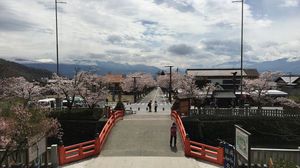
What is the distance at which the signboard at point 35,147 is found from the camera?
12930 mm

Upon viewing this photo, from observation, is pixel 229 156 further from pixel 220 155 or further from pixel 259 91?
pixel 259 91

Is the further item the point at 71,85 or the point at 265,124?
the point at 71,85

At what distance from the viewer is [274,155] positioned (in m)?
16.0

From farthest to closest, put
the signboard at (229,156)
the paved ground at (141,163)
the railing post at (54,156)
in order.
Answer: the paved ground at (141,163)
the railing post at (54,156)
the signboard at (229,156)

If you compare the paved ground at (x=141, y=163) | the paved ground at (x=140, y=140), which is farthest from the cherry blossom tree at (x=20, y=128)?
the paved ground at (x=140, y=140)

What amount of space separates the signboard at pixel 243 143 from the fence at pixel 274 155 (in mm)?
2849

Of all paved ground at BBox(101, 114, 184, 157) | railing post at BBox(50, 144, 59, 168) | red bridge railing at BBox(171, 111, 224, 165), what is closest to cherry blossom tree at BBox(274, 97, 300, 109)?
paved ground at BBox(101, 114, 184, 157)

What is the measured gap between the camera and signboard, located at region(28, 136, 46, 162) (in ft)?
42.4

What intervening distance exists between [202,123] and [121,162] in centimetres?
1830

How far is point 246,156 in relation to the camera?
12.5 m

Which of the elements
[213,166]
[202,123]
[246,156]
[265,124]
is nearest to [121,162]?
[213,166]

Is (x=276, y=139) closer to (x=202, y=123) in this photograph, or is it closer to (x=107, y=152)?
(x=202, y=123)

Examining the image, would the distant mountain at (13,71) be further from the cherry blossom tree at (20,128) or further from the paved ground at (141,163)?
the cherry blossom tree at (20,128)

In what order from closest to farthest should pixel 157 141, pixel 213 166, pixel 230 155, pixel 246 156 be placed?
1. pixel 246 156
2. pixel 230 155
3. pixel 213 166
4. pixel 157 141
